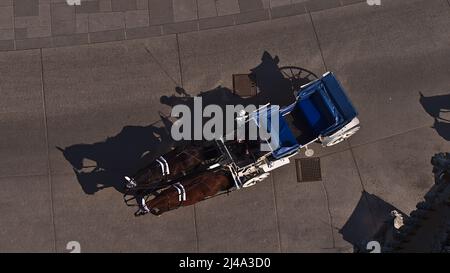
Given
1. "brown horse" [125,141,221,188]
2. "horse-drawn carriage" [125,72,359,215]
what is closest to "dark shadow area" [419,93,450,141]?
"horse-drawn carriage" [125,72,359,215]

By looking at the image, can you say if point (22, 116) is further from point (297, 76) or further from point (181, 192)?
point (297, 76)

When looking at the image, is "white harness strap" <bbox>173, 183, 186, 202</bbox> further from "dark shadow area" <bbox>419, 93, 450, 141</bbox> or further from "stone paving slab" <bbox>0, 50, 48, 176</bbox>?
"dark shadow area" <bbox>419, 93, 450, 141</bbox>

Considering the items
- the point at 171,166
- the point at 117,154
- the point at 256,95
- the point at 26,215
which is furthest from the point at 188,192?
the point at 26,215

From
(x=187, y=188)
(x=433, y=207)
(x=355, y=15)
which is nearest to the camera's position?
(x=433, y=207)

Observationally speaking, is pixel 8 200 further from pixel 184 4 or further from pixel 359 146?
pixel 359 146

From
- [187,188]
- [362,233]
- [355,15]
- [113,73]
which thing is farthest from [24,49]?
[362,233]

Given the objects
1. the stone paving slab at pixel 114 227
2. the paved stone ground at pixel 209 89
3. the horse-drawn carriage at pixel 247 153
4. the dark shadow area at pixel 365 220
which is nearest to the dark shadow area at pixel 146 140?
the paved stone ground at pixel 209 89
